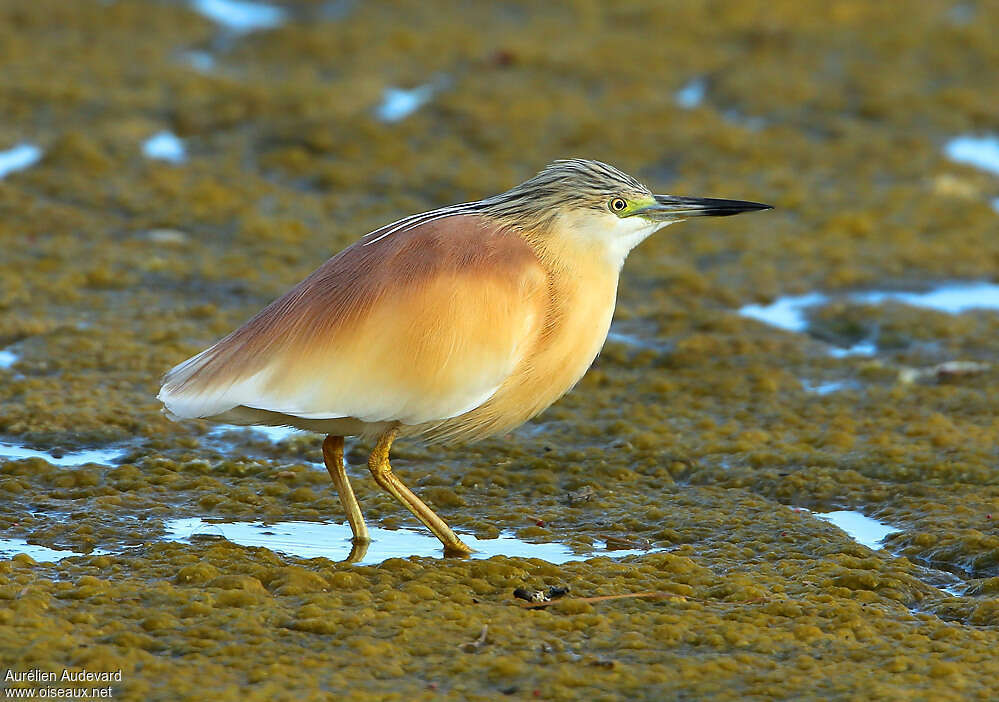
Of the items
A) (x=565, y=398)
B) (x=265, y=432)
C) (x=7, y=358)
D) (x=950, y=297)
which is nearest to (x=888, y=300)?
(x=950, y=297)

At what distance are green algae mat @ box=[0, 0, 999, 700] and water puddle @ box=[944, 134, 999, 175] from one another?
0.12 feet

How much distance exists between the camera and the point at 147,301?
293 inches

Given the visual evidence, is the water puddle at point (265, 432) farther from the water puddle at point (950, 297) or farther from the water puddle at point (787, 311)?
the water puddle at point (950, 297)

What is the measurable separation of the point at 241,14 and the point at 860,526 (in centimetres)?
817

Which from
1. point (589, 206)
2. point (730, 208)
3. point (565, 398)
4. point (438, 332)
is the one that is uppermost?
point (730, 208)

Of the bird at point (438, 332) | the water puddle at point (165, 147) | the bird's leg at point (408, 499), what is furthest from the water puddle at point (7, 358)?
the water puddle at point (165, 147)

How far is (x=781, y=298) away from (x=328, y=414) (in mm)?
3793

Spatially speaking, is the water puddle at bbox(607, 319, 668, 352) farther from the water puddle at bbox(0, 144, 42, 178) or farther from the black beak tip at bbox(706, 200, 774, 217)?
the water puddle at bbox(0, 144, 42, 178)

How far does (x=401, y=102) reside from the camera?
34.0 feet

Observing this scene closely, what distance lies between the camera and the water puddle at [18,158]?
8938 mm

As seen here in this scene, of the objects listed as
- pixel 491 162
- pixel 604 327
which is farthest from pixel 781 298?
pixel 604 327

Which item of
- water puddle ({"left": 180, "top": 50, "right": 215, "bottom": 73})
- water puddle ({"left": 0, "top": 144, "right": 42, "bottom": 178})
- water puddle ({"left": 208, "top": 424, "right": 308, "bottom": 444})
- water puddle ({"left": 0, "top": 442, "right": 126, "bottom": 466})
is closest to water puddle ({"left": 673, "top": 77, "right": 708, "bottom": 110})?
water puddle ({"left": 180, "top": 50, "right": 215, "bottom": 73})

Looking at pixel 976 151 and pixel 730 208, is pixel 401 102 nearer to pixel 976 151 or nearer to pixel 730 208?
pixel 976 151

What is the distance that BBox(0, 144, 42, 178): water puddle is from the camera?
29.3 feet
